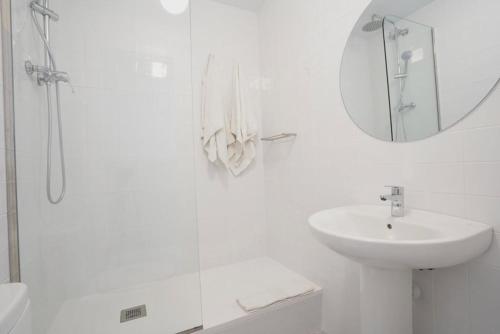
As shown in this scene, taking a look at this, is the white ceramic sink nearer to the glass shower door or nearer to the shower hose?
the glass shower door

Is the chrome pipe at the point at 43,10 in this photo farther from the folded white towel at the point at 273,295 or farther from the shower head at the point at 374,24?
the folded white towel at the point at 273,295

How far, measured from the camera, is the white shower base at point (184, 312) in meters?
1.08

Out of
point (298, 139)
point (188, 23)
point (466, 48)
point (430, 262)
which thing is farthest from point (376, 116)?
point (188, 23)

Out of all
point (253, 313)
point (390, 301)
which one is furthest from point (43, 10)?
point (390, 301)

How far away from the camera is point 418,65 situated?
90cm

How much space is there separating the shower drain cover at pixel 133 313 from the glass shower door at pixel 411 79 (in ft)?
4.84

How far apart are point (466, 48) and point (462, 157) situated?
1.23ft

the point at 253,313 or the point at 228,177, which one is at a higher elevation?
the point at 228,177

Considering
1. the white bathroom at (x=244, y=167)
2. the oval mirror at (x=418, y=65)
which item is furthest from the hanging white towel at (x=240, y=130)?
the oval mirror at (x=418, y=65)

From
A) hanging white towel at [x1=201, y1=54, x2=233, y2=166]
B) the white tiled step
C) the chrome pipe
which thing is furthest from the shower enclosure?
hanging white towel at [x1=201, y1=54, x2=233, y2=166]

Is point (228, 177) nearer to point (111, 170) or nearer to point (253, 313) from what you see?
point (111, 170)

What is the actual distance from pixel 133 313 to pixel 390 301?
1174mm

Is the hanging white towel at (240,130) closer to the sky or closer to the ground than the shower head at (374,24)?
closer to the ground

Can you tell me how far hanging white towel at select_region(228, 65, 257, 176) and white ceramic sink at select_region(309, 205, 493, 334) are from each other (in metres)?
0.93
